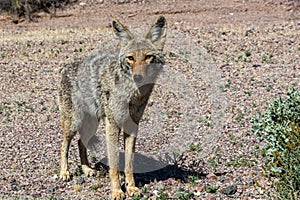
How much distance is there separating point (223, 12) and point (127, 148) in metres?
22.4

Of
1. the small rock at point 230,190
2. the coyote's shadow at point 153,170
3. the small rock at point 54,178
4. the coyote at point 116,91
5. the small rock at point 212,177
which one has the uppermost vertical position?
the coyote at point 116,91

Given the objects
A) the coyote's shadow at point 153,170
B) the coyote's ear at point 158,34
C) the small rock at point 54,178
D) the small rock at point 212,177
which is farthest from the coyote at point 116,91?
the small rock at point 212,177

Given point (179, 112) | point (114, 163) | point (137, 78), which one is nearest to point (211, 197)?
point (114, 163)

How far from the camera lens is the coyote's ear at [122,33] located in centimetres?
677

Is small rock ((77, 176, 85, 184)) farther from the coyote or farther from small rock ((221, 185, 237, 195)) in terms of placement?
small rock ((221, 185, 237, 195))

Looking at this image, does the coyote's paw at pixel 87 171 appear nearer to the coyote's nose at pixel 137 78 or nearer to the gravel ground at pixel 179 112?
the gravel ground at pixel 179 112

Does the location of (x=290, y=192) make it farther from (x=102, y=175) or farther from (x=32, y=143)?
(x=32, y=143)

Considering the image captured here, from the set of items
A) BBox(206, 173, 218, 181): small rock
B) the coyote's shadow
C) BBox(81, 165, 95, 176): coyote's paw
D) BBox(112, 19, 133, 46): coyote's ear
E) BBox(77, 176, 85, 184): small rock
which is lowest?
BBox(77, 176, 85, 184): small rock

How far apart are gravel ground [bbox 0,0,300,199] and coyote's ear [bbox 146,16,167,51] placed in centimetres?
196

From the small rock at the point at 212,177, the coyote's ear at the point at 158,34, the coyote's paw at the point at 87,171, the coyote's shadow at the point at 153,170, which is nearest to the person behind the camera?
the coyote's ear at the point at 158,34

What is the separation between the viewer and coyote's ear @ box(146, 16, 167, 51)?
676 centimetres

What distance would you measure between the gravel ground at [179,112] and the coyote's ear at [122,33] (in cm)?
205

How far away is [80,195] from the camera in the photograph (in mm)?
7211

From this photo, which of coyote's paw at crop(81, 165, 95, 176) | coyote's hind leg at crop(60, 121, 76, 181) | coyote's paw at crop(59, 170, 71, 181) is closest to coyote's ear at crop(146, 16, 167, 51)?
coyote's hind leg at crop(60, 121, 76, 181)
